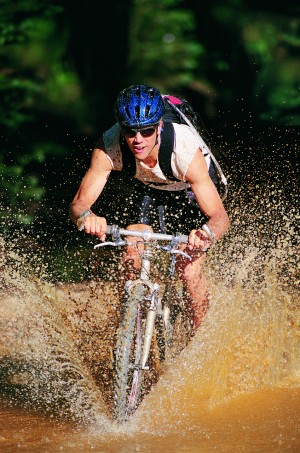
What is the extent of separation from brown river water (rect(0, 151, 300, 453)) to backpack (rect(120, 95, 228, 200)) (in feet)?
2.63

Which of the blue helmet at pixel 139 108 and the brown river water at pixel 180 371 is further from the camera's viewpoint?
the blue helmet at pixel 139 108

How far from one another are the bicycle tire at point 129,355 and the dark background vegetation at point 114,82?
→ 372 centimetres

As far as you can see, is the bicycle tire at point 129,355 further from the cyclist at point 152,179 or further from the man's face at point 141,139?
the man's face at point 141,139

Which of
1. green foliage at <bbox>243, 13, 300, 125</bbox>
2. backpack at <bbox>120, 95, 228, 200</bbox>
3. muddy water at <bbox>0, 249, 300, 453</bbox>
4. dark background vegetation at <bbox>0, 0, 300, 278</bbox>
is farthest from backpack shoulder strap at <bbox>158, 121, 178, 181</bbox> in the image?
green foliage at <bbox>243, 13, 300, 125</bbox>

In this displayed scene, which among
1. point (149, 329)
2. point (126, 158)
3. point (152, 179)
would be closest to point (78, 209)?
point (126, 158)

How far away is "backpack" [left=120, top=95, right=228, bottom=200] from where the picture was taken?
4859mm

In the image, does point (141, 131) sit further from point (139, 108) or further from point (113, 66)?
point (113, 66)

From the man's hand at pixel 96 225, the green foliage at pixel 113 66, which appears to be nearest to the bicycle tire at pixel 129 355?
the man's hand at pixel 96 225

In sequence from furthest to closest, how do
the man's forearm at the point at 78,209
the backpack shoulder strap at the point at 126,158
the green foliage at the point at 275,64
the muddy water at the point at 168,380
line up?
the green foliage at the point at 275,64
the backpack shoulder strap at the point at 126,158
the man's forearm at the point at 78,209
the muddy water at the point at 168,380

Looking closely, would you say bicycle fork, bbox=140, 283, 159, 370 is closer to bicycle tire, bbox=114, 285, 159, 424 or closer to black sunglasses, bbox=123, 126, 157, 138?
Answer: bicycle tire, bbox=114, 285, 159, 424

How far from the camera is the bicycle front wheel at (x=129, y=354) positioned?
15.0ft

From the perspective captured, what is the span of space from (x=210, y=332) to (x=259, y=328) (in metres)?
0.56

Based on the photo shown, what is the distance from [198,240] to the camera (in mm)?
4398

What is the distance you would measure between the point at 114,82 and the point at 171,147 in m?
4.13
